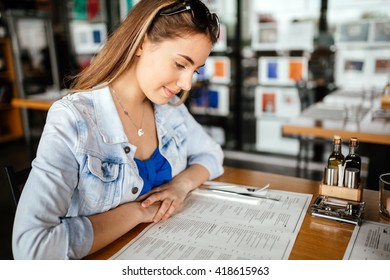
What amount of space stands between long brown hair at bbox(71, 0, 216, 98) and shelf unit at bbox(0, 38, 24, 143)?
4400mm

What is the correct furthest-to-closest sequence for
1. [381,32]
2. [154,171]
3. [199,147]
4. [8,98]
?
[8,98] < [381,32] < [199,147] < [154,171]

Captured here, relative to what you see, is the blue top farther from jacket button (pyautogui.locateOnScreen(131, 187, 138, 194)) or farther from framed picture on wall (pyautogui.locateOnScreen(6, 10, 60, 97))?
framed picture on wall (pyautogui.locateOnScreen(6, 10, 60, 97))

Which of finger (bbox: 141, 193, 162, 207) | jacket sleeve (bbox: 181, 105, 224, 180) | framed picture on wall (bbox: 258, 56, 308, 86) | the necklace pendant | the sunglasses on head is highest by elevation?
the sunglasses on head

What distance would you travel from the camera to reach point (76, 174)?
99 cm

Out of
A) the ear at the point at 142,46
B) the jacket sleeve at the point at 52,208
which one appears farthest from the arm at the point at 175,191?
the ear at the point at 142,46

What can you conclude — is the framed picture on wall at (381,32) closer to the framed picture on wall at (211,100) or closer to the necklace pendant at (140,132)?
the framed picture on wall at (211,100)

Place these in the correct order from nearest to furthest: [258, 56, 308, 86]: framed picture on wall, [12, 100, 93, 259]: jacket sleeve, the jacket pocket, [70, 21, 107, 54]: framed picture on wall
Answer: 1. [12, 100, 93, 259]: jacket sleeve
2. the jacket pocket
3. [258, 56, 308, 86]: framed picture on wall
4. [70, 21, 107, 54]: framed picture on wall

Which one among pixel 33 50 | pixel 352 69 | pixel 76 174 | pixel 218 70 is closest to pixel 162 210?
pixel 76 174

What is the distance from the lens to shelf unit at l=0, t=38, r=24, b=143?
4984 mm

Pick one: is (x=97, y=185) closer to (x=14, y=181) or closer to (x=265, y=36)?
(x=14, y=181)

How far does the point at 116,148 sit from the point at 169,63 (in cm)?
30

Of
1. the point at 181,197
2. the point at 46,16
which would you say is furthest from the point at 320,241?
the point at 46,16

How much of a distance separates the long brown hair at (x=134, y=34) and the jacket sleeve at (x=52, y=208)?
0.82 ft

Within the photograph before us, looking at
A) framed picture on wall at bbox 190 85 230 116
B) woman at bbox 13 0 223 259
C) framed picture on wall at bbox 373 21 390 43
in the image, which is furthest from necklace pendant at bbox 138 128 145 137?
framed picture on wall at bbox 373 21 390 43
